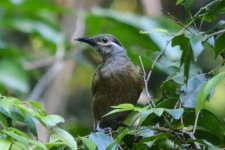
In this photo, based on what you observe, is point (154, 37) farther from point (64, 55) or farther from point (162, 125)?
point (162, 125)

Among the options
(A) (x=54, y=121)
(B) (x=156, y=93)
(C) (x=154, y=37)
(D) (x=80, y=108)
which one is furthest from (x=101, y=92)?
(D) (x=80, y=108)

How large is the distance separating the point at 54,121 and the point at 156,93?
5.84 m

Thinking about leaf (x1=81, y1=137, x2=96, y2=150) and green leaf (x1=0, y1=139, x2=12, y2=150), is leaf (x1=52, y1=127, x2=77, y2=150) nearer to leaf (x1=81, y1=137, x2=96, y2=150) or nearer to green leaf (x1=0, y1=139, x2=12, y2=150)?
leaf (x1=81, y1=137, x2=96, y2=150)

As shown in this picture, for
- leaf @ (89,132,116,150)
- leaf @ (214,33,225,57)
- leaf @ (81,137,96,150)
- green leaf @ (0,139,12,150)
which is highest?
leaf @ (214,33,225,57)

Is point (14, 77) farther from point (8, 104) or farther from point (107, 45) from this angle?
point (8, 104)

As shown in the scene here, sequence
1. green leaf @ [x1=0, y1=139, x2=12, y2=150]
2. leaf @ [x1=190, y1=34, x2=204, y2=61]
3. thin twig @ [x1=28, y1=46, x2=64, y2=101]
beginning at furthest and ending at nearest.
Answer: thin twig @ [x1=28, y1=46, x2=64, y2=101], green leaf @ [x1=0, y1=139, x2=12, y2=150], leaf @ [x1=190, y1=34, x2=204, y2=61]

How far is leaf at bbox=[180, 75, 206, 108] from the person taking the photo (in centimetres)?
269

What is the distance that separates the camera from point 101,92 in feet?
14.8

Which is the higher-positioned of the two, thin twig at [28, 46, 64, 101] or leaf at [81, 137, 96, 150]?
leaf at [81, 137, 96, 150]

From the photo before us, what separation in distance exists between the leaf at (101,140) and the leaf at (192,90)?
351 millimetres

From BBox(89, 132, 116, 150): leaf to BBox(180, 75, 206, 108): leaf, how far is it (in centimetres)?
35

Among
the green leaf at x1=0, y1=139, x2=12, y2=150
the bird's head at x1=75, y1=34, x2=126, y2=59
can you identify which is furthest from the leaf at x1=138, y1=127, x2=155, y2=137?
the bird's head at x1=75, y1=34, x2=126, y2=59

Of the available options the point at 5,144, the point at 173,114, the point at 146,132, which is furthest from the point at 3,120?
the point at 173,114

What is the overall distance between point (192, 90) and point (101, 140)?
1.42 feet
